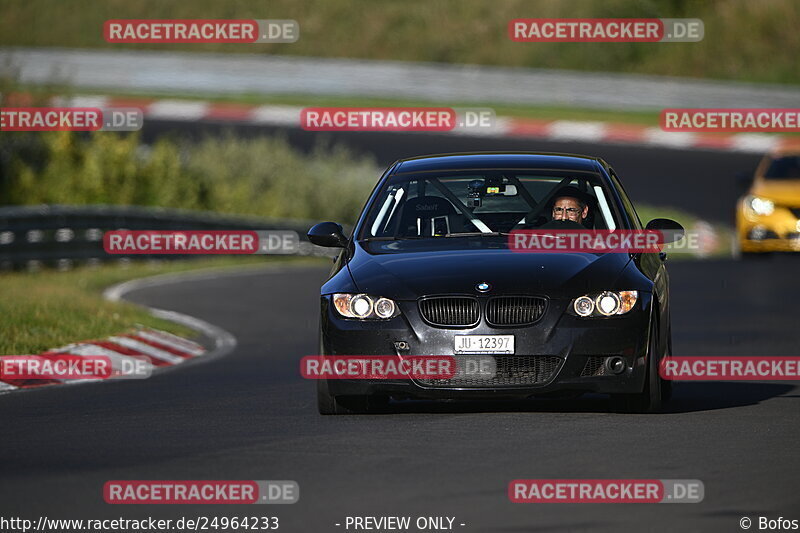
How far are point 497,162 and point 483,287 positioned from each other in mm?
1796

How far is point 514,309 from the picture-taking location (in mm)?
10352

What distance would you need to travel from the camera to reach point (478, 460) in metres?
8.91

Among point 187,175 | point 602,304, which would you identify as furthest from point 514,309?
point 187,175

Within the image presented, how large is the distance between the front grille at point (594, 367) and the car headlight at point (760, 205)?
51.8 ft

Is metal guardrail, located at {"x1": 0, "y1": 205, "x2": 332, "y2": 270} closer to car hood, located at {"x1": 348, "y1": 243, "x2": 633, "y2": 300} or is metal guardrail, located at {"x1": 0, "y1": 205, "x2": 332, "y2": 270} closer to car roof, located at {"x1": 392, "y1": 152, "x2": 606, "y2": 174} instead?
car roof, located at {"x1": 392, "y1": 152, "x2": 606, "y2": 174}

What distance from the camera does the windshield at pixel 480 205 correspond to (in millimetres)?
11547

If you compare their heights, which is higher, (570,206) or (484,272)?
(570,206)

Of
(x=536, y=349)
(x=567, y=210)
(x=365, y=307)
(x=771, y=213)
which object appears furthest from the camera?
(x=771, y=213)

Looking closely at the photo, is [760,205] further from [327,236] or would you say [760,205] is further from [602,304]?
[602,304]

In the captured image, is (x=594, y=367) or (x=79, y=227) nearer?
(x=594, y=367)

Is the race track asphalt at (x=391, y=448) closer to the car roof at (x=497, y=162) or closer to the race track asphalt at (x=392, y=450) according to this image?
the race track asphalt at (x=392, y=450)

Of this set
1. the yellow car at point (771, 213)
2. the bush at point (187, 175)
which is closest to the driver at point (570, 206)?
the yellow car at point (771, 213)

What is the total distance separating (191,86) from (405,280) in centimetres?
3940

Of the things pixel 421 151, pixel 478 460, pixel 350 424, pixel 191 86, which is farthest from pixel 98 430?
pixel 191 86
